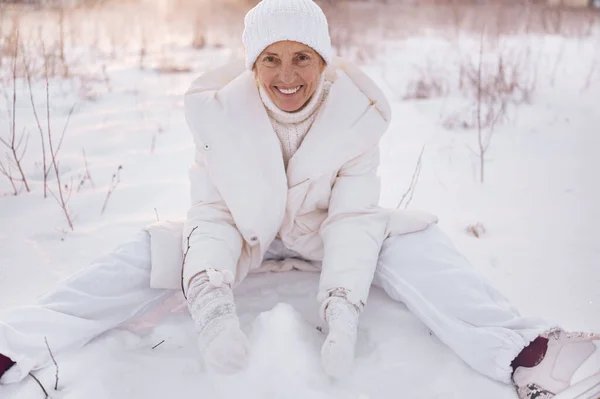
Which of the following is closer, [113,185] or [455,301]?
[455,301]

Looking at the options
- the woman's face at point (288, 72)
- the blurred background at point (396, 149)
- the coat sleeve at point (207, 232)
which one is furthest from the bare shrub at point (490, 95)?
the coat sleeve at point (207, 232)

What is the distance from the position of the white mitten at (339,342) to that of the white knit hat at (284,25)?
2.81 feet

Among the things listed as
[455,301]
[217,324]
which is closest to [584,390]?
[455,301]

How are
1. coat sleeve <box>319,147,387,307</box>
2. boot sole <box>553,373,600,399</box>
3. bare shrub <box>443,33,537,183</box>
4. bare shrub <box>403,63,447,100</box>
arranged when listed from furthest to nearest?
bare shrub <box>403,63,447,100</box>, bare shrub <box>443,33,537,183</box>, coat sleeve <box>319,147,387,307</box>, boot sole <box>553,373,600,399</box>

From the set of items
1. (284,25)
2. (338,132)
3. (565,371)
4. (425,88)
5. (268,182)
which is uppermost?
(284,25)

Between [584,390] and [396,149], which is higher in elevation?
[396,149]

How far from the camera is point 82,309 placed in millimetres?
1721

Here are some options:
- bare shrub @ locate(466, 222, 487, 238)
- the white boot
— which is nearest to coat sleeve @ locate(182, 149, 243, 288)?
the white boot

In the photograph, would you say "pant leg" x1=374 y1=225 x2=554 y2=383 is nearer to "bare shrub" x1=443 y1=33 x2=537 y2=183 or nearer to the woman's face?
the woman's face

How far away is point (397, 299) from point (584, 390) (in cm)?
63

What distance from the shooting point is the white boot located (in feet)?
4.94

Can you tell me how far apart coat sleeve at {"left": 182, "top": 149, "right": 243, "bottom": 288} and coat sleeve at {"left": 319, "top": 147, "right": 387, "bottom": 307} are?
321 mm

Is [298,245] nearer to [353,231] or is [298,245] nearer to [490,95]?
[353,231]

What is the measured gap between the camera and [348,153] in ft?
6.56
